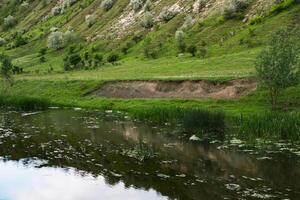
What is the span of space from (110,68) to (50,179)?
6127 cm

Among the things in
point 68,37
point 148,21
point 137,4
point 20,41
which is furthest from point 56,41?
point 20,41

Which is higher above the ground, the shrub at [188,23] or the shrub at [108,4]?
the shrub at [108,4]

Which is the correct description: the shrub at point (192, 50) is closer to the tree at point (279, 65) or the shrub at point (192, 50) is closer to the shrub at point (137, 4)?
the tree at point (279, 65)

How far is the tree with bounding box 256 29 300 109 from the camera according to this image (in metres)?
53.1

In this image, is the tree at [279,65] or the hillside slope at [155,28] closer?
the tree at [279,65]

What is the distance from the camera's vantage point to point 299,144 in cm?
4084

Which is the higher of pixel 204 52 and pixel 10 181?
pixel 204 52

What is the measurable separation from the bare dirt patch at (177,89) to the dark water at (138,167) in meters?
12.6

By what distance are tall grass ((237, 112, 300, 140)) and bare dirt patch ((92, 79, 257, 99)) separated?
14.7 metres

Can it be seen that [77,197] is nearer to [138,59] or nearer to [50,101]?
[50,101]

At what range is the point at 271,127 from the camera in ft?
144

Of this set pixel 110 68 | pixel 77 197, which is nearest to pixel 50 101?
pixel 110 68

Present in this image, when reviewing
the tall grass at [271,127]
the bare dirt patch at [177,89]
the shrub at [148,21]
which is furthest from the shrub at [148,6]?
the tall grass at [271,127]

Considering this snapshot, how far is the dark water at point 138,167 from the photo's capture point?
31281 millimetres
